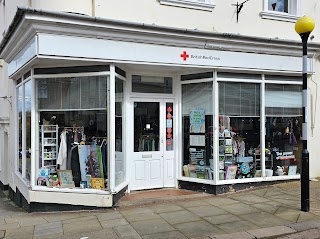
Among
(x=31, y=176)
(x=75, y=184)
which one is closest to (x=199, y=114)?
(x=75, y=184)

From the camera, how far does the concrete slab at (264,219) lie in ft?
18.7

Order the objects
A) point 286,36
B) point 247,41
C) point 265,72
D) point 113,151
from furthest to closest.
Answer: point 286,36 < point 265,72 < point 247,41 < point 113,151

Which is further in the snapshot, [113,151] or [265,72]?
[265,72]

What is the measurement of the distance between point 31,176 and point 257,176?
17.9ft

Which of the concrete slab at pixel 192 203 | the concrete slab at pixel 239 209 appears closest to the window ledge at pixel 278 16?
the concrete slab at pixel 239 209

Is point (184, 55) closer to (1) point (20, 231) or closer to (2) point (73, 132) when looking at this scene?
(2) point (73, 132)

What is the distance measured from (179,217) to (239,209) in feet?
4.29

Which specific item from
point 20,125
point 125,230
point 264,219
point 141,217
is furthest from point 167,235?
point 20,125

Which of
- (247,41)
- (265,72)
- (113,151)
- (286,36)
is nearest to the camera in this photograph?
(113,151)

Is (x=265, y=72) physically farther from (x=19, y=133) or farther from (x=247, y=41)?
(x=19, y=133)

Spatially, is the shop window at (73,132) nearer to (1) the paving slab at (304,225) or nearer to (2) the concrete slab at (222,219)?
(2) the concrete slab at (222,219)

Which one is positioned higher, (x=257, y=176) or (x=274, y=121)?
(x=274, y=121)

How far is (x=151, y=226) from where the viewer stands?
5.66 metres

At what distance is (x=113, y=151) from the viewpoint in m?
6.91
